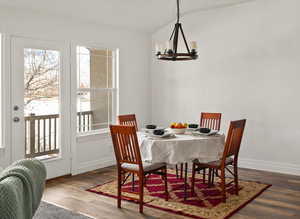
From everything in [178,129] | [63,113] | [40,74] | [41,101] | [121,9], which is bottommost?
[178,129]

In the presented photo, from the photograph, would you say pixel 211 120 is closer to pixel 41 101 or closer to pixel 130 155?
pixel 130 155

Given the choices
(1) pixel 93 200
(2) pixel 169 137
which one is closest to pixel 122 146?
(2) pixel 169 137

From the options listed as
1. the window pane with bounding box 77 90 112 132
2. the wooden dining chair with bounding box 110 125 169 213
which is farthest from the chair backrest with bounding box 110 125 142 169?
the window pane with bounding box 77 90 112 132

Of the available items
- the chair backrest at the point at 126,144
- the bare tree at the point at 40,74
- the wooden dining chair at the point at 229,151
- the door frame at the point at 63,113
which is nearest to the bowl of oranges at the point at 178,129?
the wooden dining chair at the point at 229,151

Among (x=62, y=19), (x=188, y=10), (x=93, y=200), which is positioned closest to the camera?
(x=93, y=200)

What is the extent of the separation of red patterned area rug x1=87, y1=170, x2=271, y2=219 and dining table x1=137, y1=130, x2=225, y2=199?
0.76 feet

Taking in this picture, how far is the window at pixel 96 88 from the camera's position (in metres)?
5.20

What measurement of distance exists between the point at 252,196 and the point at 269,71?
2.11m

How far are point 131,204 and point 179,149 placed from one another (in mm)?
849

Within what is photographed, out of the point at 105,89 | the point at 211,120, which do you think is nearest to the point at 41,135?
the point at 105,89

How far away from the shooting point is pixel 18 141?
4309 mm

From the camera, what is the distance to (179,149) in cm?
359

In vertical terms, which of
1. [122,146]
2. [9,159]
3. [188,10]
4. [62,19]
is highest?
[188,10]

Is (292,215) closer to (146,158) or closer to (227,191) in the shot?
(227,191)
